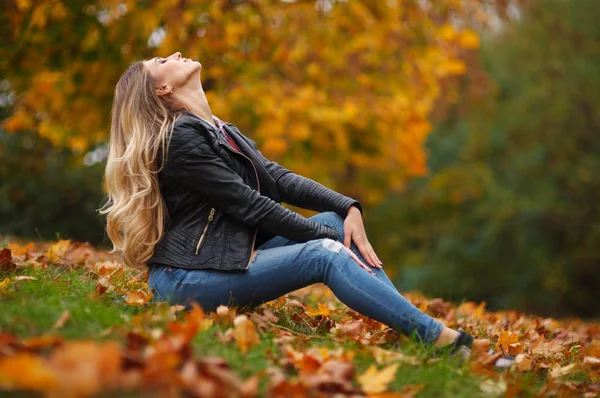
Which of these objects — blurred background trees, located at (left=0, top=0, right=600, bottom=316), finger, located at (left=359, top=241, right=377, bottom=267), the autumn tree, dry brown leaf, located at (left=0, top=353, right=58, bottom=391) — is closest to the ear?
finger, located at (left=359, top=241, right=377, bottom=267)

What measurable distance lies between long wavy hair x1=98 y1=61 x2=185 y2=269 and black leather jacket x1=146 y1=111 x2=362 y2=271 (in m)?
0.06

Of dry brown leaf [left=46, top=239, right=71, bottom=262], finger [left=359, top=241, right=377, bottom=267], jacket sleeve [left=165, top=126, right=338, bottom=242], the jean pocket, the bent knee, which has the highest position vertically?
jacket sleeve [left=165, top=126, right=338, bottom=242]

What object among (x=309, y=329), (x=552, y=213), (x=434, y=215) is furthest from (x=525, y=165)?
(x=309, y=329)

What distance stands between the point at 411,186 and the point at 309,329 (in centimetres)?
1574

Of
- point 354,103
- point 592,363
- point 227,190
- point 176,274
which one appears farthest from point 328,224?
point 354,103

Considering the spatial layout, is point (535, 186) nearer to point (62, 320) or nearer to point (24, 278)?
point (24, 278)

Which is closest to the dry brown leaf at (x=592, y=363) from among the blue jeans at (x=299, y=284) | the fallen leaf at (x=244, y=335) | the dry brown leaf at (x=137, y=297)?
the blue jeans at (x=299, y=284)

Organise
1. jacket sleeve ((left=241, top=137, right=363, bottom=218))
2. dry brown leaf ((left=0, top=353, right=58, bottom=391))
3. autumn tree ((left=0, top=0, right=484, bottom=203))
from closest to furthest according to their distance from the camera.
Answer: dry brown leaf ((left=0, top=353, right=58, bottom=391)) < jacket sleeve ((left=241, top=137, right=363, bottom=218)) < autumn tree ((left=0, top=0, right=484, bottom=203))

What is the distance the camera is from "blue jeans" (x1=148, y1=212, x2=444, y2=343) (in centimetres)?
289

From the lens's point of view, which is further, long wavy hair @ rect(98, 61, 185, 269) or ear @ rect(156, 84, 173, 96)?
ear @ rect(156, 84, 173, 96)

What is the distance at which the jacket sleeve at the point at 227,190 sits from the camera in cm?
307

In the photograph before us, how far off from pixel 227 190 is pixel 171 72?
2.66 feet

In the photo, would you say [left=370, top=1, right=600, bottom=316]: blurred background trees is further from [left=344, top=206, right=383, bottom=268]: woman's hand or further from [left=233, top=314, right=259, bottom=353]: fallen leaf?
[left=233, top=314, right=259, bottom=353]: fallen leaf

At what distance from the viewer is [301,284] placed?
119 inches
